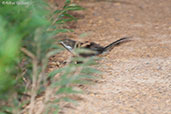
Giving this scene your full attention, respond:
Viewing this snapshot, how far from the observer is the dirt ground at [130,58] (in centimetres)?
200

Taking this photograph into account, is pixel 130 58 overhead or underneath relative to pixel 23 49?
underneath

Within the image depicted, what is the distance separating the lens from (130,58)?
9.40ft

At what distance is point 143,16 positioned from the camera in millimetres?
4316

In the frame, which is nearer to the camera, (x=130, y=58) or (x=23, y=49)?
(x=23, y=49)

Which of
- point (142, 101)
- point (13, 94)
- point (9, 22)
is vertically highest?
point (9, 22)

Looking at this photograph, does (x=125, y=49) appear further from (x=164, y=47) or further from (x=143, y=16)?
(x=143, y=16)

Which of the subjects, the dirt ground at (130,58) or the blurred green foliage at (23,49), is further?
the dirt ground at (130,58)

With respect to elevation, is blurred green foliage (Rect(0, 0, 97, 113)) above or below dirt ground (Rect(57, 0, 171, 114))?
above

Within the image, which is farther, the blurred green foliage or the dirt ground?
the dirt ground

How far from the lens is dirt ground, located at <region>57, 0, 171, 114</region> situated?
2.00 m

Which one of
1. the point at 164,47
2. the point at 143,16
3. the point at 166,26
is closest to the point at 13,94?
the point at 164,47

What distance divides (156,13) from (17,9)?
3027 millimetres

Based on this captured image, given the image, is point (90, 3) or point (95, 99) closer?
point (95, 99)

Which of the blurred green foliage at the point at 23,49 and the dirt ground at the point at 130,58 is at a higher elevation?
the blurred green foliage at the point at 23,49
